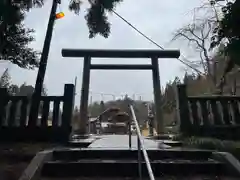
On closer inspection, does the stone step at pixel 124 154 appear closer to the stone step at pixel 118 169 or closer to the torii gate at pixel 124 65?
the stone step at pixel 118 169

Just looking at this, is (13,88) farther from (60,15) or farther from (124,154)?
(124,154)

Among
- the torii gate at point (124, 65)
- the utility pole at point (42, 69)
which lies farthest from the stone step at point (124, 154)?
the torii gate at point (124, 65)

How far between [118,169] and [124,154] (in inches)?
25.4

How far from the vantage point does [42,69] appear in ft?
22.9

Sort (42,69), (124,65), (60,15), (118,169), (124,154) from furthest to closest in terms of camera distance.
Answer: (124,65) < (60,15) < (42,69) < (124,154) < (118,169)

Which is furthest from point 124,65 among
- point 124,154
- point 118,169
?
point 118,169

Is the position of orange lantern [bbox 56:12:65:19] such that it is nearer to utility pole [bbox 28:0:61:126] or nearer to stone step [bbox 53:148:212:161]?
utility pole [bbox 28:0:61:126]

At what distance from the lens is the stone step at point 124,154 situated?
4359 millimetres

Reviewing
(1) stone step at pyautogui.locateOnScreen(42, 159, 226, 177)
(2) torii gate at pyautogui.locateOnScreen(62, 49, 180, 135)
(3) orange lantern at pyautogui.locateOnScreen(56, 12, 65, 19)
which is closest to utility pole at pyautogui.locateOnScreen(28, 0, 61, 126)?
(3) orange lantern at pyautogui.locateOnScreen(56, 12, 65, 19)

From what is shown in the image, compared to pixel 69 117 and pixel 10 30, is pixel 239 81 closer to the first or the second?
pixel 69 117

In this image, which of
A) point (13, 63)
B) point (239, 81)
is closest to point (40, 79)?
point (13, 63)

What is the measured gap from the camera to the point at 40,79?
278 inches

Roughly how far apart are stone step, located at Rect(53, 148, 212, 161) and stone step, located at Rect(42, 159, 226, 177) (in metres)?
0.49

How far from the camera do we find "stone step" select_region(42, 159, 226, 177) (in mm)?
3762
